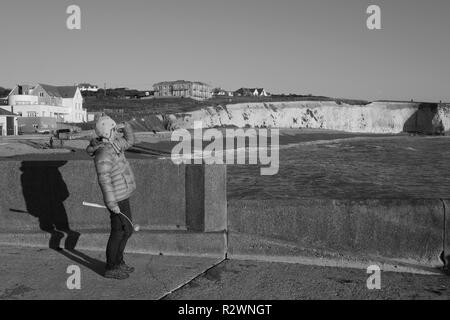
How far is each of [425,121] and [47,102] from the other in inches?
4038

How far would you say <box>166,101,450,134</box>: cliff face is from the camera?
99875mm

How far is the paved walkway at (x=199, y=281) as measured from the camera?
4.36m

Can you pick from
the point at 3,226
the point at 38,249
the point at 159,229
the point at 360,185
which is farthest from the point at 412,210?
the point at 360,185

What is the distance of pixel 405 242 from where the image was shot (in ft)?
17.6

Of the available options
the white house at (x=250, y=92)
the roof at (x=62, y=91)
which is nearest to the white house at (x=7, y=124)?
the roof at (x=62, y=91)

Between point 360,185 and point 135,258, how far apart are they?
1596 centimetres

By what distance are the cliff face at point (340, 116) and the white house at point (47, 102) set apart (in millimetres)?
25230

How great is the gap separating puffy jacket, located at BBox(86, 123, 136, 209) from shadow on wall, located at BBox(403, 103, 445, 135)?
129m

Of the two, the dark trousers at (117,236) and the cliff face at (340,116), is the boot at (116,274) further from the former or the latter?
the cliff face at (340,116)

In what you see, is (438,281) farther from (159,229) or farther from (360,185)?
(360,185)

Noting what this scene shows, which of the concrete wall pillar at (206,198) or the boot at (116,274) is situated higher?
the concrete wall pillar at (206,198)

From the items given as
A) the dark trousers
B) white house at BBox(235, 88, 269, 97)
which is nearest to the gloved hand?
the dark trousers

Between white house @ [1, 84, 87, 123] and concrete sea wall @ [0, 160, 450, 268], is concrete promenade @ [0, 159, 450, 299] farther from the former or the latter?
white house @ [1, 84, 87, 123]
